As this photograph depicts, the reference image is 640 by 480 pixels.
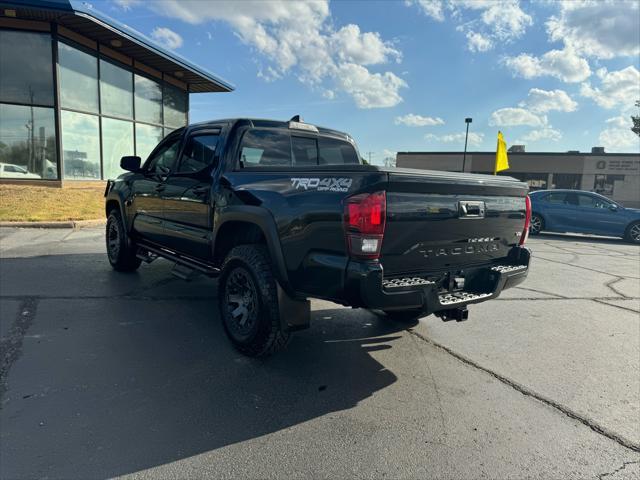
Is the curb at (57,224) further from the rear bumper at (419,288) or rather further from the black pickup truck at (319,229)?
the rear bumper at (419,288)

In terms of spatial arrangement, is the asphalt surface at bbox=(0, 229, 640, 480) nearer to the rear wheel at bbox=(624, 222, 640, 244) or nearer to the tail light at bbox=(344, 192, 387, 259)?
the tail light at bbox=(344, 192, 387, 259)

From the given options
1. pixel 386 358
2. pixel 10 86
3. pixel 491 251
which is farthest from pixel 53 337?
pixel 10 86

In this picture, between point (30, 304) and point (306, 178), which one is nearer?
point (306, 178)

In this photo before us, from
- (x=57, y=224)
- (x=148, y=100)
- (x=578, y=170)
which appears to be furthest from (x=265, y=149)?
(x=578, y=170)

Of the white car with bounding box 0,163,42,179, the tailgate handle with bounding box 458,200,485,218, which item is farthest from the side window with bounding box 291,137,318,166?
the white car with bounding box 0,163,42,179

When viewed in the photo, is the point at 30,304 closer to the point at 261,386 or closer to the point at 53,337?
the point at 53,337

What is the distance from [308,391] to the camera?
10.4ft

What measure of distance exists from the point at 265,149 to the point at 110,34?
1305 centimetres

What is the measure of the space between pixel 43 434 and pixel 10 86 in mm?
A: 14672

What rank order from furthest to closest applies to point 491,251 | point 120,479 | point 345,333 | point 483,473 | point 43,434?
point 345,333, point 491,251, point 43,434, point 483,473, point 120,479

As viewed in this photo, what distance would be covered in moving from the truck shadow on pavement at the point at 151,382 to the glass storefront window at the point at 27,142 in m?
10.6

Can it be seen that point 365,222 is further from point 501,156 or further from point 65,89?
point 501,156

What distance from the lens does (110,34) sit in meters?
14.2

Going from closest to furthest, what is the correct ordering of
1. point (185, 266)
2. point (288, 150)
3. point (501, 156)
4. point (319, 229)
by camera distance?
point (319, 229)
point (288, 150)
point (185, 266)
point (501, 156)
